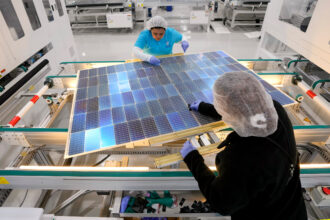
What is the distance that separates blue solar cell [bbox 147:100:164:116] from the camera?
6.14 feet

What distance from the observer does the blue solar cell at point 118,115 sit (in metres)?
1.80

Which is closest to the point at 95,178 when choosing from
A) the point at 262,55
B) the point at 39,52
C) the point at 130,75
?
the point at 130,75

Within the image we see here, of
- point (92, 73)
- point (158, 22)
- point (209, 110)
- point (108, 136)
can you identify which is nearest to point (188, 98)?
point (209, 110)

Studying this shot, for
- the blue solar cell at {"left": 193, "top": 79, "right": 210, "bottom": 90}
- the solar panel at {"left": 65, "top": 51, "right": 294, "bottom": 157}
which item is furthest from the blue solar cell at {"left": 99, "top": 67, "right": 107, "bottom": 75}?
the blue solar cell at {"left": 193, "top": 79, "right": 210, "bottom": 90}

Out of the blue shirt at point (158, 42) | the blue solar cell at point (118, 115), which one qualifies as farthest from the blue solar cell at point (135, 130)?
the blue shirt at point (158, 42)

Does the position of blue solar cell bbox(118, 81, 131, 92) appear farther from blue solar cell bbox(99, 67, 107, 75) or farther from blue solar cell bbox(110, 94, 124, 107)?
blue solar cell bbox(99, 67, 107, 75)

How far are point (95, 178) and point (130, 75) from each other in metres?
1.37

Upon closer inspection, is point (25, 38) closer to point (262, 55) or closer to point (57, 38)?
point (57, 38)

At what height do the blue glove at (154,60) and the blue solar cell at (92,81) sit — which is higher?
the blue glove at (154,60)

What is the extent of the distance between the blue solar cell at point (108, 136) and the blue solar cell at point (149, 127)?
0.27m

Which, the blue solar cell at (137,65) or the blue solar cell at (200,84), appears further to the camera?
the blue solar cell at (137,65)

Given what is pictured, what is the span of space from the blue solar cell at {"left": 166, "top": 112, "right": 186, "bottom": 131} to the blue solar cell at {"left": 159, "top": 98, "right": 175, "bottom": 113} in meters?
0.06

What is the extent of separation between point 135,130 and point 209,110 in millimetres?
682

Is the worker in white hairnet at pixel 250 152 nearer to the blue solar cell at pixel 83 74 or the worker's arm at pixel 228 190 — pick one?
the worker's arm at pixel 228 190
